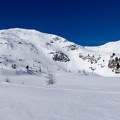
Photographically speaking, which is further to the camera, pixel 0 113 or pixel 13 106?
pixel 13 106

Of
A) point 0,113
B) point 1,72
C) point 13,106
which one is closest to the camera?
point 0,113

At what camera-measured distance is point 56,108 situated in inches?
883

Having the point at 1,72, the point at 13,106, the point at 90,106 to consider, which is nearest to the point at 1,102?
the point at 13,106

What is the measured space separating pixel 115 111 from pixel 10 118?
27.6 ft

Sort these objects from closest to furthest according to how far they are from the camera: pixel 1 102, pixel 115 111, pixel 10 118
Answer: pixel 10 118, pixel 115 111, pixel 1 102

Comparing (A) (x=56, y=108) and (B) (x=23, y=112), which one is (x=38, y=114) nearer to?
(B) (x=23, y=112)

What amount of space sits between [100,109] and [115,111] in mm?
1529

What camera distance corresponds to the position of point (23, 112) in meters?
20.4

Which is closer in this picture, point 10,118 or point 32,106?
point 10,118

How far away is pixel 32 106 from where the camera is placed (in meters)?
23.2

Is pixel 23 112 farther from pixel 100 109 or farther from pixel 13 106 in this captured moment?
pixel 100 109

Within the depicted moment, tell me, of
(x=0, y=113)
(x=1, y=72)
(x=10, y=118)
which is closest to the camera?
(x=10, y=118)

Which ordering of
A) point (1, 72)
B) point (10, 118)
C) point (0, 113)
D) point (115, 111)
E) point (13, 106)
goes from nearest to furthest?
point (10, 118), point (0, 113), point (115, 111), point (13, 106), point (1, 72)

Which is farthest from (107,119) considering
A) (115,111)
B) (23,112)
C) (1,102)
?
(1,102)
